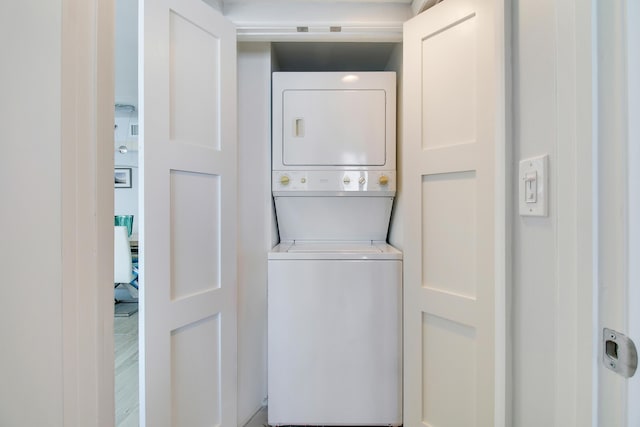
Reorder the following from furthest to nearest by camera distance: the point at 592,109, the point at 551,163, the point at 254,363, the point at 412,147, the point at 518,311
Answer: the point at 254,363, the point at 412,147, the point at 518,311, the point at 551,163, the point at 592,109

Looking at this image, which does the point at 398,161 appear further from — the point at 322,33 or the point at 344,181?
the point at 322,33

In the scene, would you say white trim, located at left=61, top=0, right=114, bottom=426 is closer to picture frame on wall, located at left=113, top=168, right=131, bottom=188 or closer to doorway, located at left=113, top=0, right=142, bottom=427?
doorway, located at left=113, top=0, right=142, bottom=427

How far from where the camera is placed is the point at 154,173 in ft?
3.52

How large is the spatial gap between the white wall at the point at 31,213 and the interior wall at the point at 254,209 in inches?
41.5

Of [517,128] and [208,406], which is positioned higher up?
[517,128]

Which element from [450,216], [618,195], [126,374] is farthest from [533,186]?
[126,374]

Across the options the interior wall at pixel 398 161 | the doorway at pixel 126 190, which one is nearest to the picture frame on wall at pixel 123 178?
the doorway at pixel 126 190

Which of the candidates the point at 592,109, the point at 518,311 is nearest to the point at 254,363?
the point at 518,311

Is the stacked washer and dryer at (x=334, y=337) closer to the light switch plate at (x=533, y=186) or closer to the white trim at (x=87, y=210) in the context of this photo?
the light switch plate at (x=533, y=186)

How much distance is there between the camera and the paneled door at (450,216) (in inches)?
40.9

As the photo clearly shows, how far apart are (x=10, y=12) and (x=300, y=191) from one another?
4.14ft

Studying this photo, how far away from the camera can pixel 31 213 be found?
Result: 0.51 metres

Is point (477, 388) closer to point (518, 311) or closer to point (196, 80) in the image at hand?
point (518, 311)

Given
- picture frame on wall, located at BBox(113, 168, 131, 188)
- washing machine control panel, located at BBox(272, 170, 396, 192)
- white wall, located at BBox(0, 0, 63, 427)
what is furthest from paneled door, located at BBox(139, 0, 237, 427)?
picture frame on wall, located at BBox(113, 168, 131, 188)
